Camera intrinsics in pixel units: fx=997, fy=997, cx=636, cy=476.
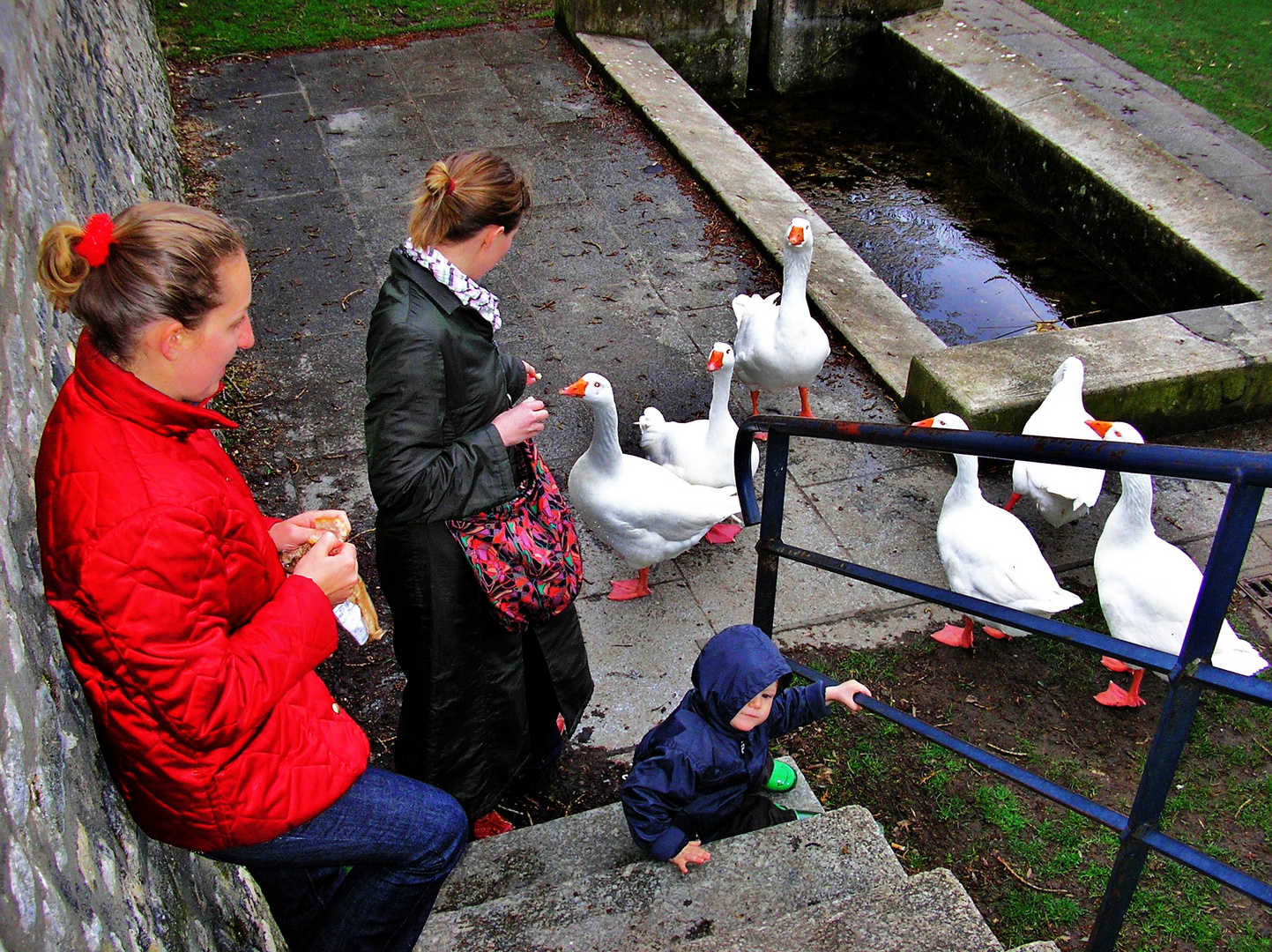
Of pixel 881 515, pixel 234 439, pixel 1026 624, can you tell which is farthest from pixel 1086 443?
pixel 234 439

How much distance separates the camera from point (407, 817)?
2.15m

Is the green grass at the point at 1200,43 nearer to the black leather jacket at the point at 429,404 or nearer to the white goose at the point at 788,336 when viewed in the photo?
the white goose at the point at 788,336

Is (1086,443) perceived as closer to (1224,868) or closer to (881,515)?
(1224,868)

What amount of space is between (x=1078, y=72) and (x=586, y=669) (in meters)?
9.39

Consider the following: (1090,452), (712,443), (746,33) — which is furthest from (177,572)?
(746,33)

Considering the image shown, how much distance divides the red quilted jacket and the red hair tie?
15 centimetres

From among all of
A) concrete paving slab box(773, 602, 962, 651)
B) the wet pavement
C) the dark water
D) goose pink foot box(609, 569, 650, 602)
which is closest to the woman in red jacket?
the wet pavement

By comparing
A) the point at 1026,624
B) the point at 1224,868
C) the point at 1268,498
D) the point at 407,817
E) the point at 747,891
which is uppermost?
the point at 1026,624

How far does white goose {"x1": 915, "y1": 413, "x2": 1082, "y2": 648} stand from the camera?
404 centimetres

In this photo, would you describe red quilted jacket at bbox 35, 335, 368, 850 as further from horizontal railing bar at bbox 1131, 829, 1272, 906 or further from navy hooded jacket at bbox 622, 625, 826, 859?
horizontal railing bar at bbox 1131, 829, 1272, 906

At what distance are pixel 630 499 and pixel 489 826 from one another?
1.40 m

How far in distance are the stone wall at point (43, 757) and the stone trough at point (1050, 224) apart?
3.93 metres

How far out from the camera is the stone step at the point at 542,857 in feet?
9.41

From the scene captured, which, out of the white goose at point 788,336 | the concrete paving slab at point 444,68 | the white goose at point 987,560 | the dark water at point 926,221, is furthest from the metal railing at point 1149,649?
the concrete paving slab at point 444,68
